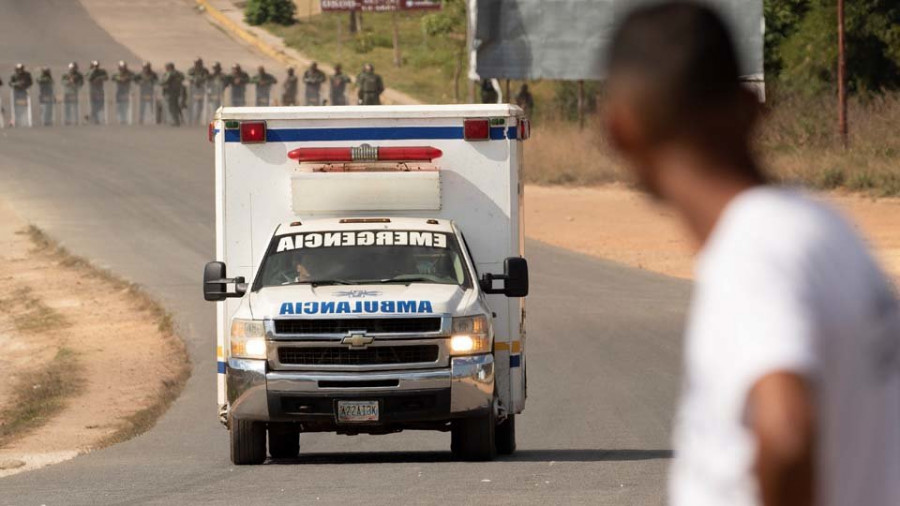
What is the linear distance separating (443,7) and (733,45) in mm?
62789

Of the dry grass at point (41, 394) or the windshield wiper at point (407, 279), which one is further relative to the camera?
the dry grass at point (41, 394)

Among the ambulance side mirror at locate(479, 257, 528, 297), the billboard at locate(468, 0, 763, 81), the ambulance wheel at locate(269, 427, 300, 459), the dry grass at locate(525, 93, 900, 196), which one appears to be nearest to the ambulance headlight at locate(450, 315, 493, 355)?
the ambulance side mirror at locate(479, 257, 528, 297)

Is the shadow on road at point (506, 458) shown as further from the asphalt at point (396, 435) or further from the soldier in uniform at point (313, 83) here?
the soldier in uniform at point (313, 83)

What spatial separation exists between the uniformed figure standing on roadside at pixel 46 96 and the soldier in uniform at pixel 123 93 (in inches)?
72.4

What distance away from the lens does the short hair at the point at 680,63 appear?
8.44 feet

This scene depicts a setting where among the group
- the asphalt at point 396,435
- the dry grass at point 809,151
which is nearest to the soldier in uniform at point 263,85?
the dry grass at point 809,151

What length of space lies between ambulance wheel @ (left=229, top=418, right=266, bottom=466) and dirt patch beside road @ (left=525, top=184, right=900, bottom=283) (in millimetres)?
16102

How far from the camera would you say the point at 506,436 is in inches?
518

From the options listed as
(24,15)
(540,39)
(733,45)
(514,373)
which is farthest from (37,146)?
(733,45)

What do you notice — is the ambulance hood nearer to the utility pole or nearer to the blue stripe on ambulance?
the blue stripe on ambulance

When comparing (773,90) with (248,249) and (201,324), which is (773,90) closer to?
(201,324)

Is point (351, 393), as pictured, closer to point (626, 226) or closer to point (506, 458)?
point (506, 458)

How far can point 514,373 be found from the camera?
13117 millimetres

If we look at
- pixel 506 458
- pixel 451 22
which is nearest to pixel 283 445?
pixel 506 458
